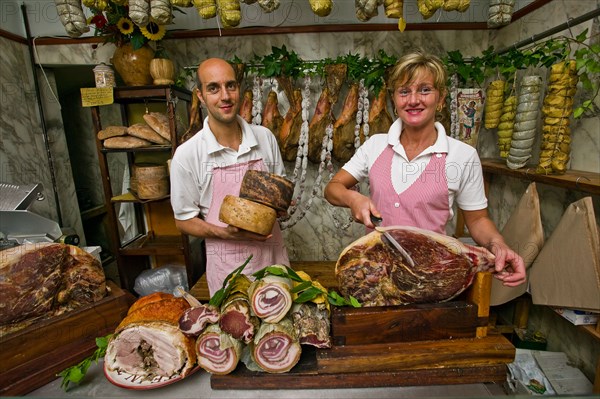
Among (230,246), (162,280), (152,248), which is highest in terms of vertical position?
(230,246)

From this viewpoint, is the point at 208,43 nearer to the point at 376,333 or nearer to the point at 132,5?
the point at 132,5

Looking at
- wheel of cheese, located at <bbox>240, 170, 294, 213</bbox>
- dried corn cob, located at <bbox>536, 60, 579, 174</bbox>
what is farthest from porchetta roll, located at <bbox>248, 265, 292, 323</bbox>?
dried corn cob, located at <bbox>536, 60, 579, 174</bbox>

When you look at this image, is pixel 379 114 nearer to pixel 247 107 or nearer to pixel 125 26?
pixel 247 107

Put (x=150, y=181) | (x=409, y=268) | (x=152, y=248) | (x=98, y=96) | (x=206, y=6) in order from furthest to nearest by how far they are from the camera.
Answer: (x=152, y=248) → (x=150, y=181) → (x=98, y=96) → (x=206, y=6) → (x=409, y=268)

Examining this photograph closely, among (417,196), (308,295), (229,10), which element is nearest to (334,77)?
(229,10)

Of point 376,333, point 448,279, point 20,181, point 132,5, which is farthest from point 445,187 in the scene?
point 20,181

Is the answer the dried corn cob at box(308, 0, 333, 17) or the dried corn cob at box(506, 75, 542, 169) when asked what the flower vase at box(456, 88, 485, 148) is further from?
the dried corn cob at box(308, 0, 333, 17)

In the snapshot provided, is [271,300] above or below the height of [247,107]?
below

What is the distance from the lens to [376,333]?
103cm

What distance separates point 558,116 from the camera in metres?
1.88

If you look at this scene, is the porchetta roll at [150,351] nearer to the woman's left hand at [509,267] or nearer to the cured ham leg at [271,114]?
the woman's left hand at [509,267]

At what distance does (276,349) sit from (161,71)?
2.51m

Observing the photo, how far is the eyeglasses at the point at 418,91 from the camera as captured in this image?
4.34ft

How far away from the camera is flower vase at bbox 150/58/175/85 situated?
256 cm
